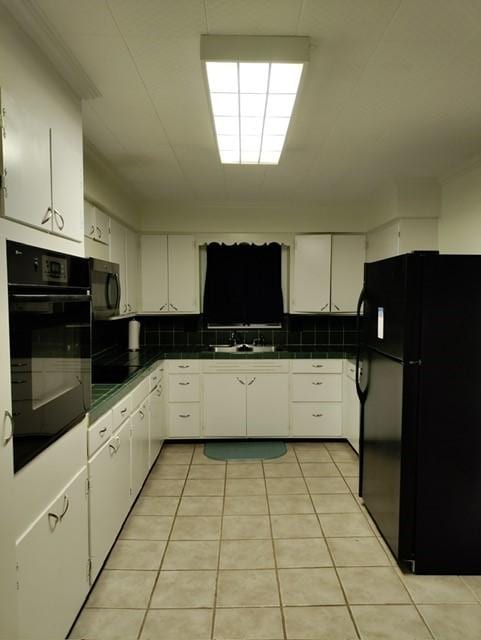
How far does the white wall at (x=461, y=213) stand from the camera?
2996 mm

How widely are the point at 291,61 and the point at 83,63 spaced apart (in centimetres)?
89

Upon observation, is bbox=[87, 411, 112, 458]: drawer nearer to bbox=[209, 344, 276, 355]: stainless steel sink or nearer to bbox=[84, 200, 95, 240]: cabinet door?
bbox=[84, 200, 95, 240]: cabinet door

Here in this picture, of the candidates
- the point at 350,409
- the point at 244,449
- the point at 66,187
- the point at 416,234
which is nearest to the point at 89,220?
the point at 66,187

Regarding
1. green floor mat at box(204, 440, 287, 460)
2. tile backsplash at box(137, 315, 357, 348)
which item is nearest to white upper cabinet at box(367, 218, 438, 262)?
tile backsplash at box(137, 315, 357, 348)

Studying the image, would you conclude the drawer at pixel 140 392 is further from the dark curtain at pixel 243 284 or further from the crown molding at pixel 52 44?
the crown molding at pixel 52 44

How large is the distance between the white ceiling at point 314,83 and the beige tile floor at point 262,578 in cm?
248

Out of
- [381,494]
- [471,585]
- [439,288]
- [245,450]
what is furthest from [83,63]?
[245,450]

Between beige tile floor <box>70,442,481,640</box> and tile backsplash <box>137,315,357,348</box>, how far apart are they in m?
1.81

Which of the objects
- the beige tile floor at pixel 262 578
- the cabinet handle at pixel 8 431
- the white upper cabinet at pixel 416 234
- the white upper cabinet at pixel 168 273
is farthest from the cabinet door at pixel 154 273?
the cabinet handle at pixel 8 431

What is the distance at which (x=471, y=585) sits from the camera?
2.14 meters

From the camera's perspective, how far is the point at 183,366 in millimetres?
4184

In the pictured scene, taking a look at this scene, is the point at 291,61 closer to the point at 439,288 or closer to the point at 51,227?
the point at 51,227

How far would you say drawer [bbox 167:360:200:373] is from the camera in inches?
164

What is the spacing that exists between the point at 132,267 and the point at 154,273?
0.37 m
